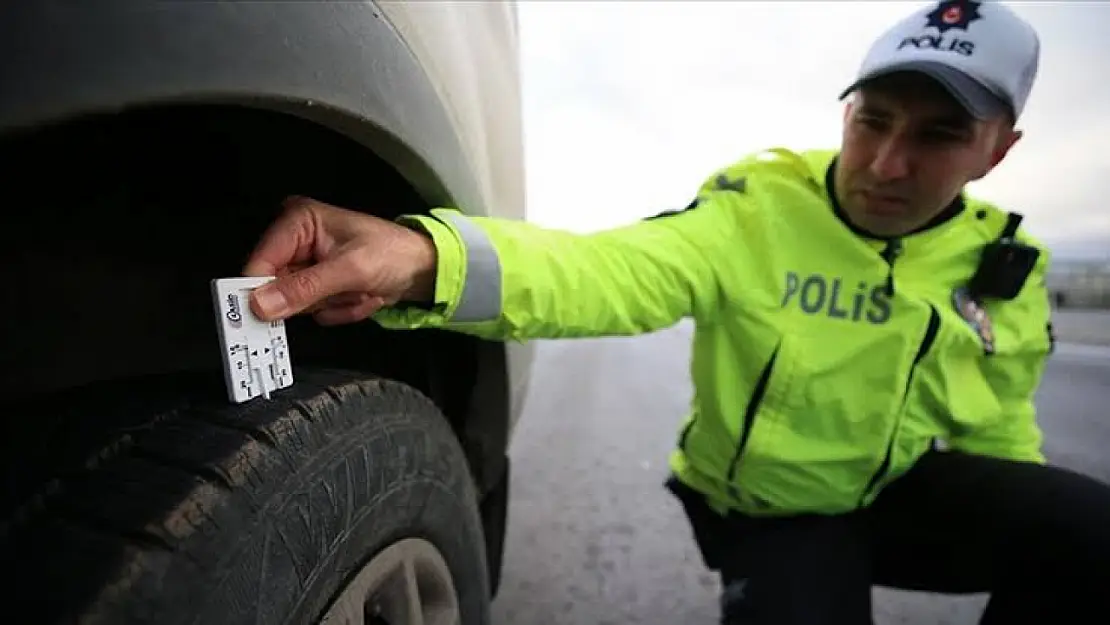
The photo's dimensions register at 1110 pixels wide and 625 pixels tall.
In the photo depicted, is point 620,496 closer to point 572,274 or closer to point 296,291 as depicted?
point 572,274

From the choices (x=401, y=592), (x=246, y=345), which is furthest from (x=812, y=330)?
(x=246, y=345)

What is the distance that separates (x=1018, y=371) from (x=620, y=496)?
109cm

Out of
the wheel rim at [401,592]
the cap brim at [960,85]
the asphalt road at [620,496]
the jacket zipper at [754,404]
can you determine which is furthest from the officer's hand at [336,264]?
the asphalt road at [620,496]

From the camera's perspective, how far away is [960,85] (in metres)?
1.18

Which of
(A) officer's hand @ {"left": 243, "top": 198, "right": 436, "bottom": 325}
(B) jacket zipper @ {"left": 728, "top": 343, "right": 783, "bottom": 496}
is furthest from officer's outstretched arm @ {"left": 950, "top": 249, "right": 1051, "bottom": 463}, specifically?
(A) officer's hand @ {"left": 243, "top": 198, "right": 436, "bottom": 325}

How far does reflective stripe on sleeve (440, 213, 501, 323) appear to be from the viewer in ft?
2.77

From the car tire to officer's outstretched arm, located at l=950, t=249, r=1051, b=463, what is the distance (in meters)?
0.93

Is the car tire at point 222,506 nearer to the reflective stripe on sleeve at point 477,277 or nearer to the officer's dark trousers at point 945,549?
the reflective stripe on sleeve at point 477,277

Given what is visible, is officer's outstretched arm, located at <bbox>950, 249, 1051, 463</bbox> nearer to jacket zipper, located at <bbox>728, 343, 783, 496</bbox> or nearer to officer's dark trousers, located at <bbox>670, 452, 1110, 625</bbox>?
officer's dark trousers, located at <bbox>670, 452, 1110, 625</bbox>

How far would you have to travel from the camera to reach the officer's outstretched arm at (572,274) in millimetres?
843

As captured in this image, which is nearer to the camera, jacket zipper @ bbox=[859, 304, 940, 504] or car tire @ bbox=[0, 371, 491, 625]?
car tire @ bbox=[0, 371, 491, 625]

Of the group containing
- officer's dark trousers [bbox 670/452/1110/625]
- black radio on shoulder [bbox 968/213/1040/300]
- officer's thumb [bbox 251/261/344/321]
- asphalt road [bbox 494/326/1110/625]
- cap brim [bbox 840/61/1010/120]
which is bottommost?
asphalt road [bbox 494/326/1110/625]

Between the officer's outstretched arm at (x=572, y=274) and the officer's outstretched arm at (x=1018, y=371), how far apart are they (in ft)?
1.54

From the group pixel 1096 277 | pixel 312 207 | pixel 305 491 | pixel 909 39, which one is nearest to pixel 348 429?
pixel 305 491
